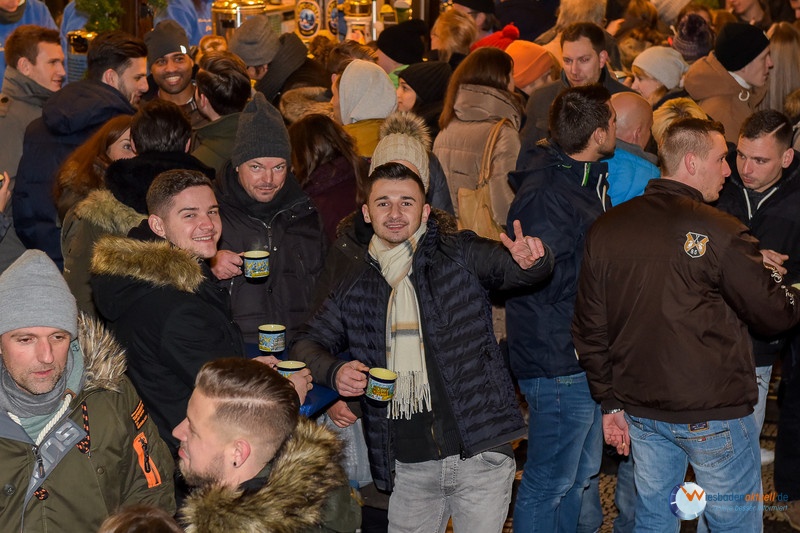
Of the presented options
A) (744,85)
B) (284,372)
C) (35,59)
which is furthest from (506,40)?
(284,372)

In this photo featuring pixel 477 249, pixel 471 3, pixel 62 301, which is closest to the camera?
pixel 62 301

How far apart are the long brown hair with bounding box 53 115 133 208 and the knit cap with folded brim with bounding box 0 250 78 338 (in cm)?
186

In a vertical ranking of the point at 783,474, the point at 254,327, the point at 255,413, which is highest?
the point at 255,413

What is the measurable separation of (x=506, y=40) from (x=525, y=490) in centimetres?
515

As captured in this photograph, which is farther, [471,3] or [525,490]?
[471,3]

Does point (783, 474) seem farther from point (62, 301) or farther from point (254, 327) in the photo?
point (62, 301)

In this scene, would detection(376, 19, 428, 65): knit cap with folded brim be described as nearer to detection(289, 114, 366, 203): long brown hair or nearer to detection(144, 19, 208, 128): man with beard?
detection(144, 19, 208, 128): man with beard

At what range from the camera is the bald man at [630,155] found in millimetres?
5336

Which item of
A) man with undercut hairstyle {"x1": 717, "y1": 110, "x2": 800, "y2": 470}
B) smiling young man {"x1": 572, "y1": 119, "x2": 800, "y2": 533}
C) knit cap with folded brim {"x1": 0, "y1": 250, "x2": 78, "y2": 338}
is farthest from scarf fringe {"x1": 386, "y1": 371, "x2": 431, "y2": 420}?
man with undercut hairstyle {"x1": 717, "y1": 110, "x2": 800, "y2": 470}

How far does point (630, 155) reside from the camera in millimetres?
5398

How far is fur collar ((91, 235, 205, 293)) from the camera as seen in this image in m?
4.01

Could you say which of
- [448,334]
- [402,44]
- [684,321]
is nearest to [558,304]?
[684,321]

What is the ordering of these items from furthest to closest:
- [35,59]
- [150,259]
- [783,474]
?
[35,59] < [783,474] < [150,259]

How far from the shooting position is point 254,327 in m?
5.04
